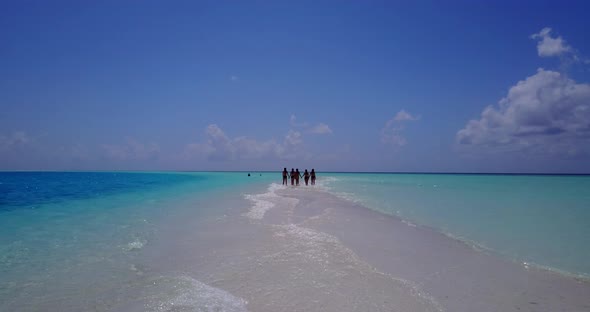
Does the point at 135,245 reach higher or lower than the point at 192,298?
lower

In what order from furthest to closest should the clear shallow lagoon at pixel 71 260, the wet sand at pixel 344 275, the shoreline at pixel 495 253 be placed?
1. the shoreline at pixel 495 253
2. the clear shallow lagoon at pixel 71 260
3. the wet sand at pixel 344 275

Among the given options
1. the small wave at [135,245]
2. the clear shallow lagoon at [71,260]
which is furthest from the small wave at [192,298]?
the small wave at [135,245]

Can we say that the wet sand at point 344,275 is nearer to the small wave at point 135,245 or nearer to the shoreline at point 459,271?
the shoreline at point 459,271

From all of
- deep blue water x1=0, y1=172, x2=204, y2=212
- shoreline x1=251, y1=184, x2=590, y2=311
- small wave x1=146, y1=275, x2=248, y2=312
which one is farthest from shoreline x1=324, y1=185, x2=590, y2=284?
deep blue water x1=0, y1=172, x2=204, y2=212

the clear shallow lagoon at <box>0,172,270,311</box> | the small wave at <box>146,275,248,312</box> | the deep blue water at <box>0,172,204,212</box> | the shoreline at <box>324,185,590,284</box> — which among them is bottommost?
the deep blue water at <box>0,172,204,212</box>

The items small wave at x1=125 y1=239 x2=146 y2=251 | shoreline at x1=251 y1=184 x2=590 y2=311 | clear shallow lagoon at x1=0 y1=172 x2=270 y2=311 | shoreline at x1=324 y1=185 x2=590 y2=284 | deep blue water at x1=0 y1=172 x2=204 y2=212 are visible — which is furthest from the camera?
deep blue water at x1=0 y1=172 x2=204 y2=212

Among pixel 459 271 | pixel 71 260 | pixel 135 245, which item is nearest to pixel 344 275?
pixel 459 271

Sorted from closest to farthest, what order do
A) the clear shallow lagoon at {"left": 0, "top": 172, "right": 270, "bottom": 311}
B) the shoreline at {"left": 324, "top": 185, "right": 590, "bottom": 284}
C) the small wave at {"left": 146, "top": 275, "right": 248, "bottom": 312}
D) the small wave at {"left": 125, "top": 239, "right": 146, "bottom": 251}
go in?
the small wave at {"left": 146, "top": 275, "right": 248, "bottom": 312} < the clear shallow lagoon at {"left": 0, "top": 172, "right": 270, "bottom": 311} < the shoreline at {"left": 324, "top": 185, "right": 590, "bottom": 284} < the small wave at {"left": 125, "top": 239, "right": 146, "bottom": 251}

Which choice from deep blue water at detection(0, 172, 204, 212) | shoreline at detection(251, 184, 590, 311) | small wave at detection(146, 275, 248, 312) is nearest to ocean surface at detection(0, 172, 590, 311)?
small wave at detection(146, 275, 248, 312)

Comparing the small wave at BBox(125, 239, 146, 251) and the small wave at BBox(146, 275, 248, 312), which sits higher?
the small wave at BBox(146, 275, 248, 312)

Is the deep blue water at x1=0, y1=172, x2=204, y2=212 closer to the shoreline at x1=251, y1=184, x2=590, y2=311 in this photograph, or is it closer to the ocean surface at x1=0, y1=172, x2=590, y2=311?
the ocean surface at x1=0, y1=172, x2=590, y2=311

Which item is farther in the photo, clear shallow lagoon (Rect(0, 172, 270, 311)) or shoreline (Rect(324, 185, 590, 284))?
shoreline (Rect(324, 185, 590, 284))

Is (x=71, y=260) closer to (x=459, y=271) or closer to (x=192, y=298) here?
(x=192, y=298)

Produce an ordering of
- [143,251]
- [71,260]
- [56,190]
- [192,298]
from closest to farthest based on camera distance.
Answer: [192,298] → [71,260] → [143,251] → [56,190]
